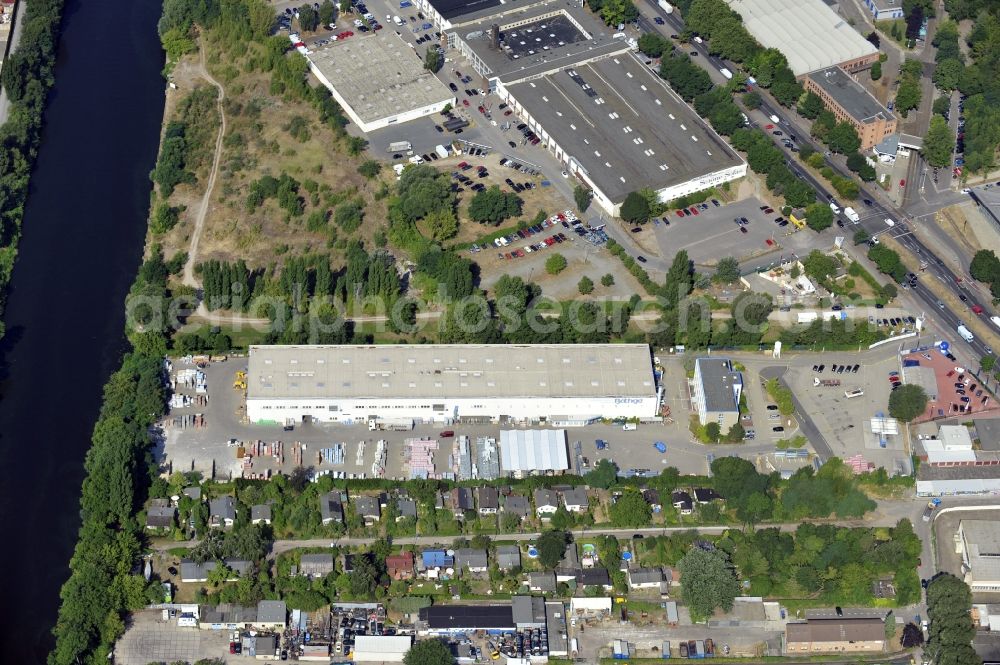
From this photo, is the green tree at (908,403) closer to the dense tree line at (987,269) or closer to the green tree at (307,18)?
the dense tree line at (987,269)

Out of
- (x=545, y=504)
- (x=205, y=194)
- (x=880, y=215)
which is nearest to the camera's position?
(x=545, y=504)

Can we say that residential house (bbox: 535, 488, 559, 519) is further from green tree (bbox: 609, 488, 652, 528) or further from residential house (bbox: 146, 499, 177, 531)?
residential house (bbox: 146, 499, 177, 531)

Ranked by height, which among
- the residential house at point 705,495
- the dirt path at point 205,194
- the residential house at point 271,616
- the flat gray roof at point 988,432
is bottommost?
the residential house at point 271,616

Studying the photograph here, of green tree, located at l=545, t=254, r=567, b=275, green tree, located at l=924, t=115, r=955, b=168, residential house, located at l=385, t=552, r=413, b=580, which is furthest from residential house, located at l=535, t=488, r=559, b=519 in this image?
green tree, located at l=924, t=115, r=955, b=168

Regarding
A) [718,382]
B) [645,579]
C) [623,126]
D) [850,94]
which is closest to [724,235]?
[623,126]

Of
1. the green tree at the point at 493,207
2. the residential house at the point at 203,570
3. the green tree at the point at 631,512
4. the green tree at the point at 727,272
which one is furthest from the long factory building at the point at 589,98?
the residential house at the point at 203,570

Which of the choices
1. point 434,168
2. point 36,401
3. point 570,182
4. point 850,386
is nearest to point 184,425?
point 36,401

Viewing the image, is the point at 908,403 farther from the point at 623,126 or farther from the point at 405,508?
the point at 623,126
